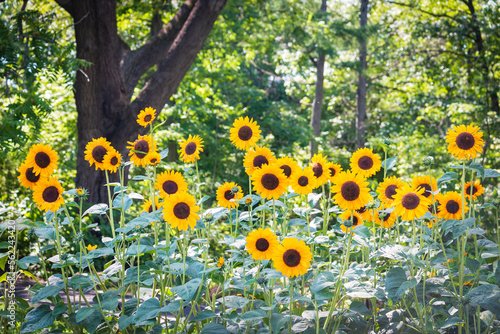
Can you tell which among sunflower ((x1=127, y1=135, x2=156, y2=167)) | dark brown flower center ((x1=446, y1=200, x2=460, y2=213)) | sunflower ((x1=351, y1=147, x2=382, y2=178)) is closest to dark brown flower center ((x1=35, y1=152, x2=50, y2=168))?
sunflower ((x1=127, y1=135, x2=156, y2=167))

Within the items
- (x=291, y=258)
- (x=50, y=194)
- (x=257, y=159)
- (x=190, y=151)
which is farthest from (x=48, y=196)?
(x=291, y=258)

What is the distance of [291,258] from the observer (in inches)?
62.0

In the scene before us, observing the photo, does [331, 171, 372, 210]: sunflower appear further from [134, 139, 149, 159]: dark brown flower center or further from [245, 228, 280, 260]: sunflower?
[134, 139, 149, 159]: dark brown flower center

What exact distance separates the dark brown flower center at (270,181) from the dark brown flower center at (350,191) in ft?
0.91

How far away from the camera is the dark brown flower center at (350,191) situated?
5.66 ft

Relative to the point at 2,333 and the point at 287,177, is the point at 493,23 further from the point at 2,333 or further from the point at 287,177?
the point at 2,333

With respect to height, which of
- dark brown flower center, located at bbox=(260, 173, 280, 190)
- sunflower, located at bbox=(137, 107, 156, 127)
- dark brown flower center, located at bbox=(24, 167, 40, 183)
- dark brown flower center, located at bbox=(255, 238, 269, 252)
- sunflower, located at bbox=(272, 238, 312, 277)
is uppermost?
sunflower, located at bbox=(137, 107, 156, 127)

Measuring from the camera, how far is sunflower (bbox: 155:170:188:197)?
1842mm

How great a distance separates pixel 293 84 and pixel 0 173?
9.01 metres

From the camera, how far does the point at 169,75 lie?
553 cm

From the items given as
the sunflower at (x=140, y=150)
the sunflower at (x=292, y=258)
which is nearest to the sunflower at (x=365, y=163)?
the sunflower at (x=292, y=258)

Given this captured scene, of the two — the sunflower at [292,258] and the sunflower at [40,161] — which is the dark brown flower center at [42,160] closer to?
the sunflower at [40,161]

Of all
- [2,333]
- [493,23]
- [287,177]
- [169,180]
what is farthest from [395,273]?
[493,23]

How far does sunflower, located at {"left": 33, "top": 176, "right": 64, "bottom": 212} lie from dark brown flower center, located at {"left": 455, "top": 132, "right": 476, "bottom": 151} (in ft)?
5.98
